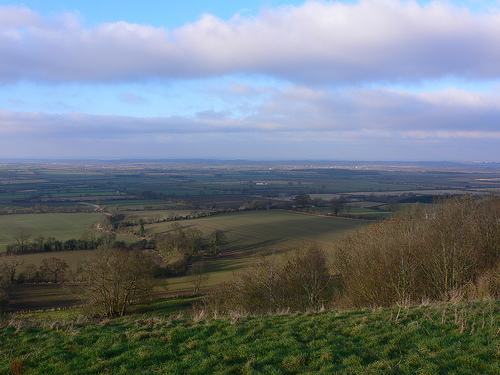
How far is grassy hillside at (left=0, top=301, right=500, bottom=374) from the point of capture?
21.1 feet

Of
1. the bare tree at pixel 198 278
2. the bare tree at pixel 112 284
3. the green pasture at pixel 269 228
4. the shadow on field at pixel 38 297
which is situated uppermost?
the bare tree at pixel 112 284

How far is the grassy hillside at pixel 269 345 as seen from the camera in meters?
6.45

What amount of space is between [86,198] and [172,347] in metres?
94.9

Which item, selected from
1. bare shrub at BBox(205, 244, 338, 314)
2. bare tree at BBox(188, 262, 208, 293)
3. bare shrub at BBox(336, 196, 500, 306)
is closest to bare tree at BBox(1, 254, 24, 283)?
bare tree at BBox(188, 262, 208, 293)

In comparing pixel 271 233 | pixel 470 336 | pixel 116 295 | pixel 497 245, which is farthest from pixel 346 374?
pixel 271 233

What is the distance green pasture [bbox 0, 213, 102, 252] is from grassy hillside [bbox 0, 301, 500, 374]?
4355 cm

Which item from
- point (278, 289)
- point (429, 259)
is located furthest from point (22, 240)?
point (429, 259)

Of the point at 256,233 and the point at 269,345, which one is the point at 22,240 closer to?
the point at 256,233

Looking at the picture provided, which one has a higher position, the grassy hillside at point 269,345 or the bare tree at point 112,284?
the grassy hillside at point 269,345

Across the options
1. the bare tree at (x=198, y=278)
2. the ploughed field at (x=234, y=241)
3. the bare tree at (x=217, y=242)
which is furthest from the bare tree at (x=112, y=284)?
the bare tree at (x=217, y=242)

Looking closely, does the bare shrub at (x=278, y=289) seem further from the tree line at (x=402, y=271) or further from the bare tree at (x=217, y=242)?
the bare tree at (x=217, y=242)

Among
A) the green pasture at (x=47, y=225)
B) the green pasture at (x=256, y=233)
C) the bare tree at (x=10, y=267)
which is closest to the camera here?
the bare tree at (x=10, y=267)

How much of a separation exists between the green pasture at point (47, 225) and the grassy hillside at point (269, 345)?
43554 millimetres

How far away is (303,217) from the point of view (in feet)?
213
